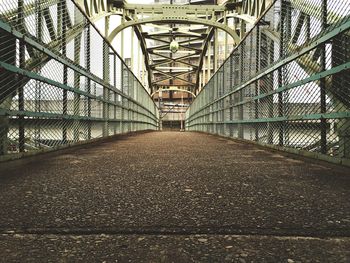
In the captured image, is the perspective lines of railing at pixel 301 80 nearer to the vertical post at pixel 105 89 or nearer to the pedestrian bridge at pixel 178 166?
the pedestrian bridge at pixel 178 166

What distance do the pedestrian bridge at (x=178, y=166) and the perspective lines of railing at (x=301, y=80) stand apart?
0.02 m

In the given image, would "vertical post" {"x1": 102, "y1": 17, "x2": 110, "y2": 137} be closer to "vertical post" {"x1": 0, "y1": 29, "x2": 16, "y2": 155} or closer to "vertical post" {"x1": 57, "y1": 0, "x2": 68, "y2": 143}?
"vertical post" {"x1": 57, "y1": 0, "x2": 68, "y2": 143}

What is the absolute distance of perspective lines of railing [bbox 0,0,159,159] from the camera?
302 centimetres

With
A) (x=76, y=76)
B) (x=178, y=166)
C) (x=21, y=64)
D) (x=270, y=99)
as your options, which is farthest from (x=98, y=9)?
(x=178, y=166)

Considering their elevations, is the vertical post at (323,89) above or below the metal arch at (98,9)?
below

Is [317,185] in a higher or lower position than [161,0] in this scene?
lower

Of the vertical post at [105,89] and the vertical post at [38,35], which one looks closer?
the vertical post at [38,35]

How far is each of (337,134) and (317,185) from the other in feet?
2.87

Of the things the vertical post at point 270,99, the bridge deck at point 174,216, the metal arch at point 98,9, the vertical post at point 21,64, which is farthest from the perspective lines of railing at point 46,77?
the metal arch at point 98,9

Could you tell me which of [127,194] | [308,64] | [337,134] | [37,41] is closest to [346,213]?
[127,194]

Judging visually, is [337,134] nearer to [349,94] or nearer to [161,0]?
[349,94]

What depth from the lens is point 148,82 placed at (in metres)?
39.8

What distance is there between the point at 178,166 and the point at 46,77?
1.79 m

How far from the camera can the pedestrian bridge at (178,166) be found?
4.27 ft
